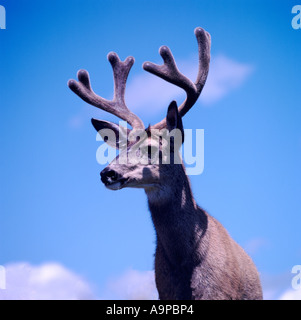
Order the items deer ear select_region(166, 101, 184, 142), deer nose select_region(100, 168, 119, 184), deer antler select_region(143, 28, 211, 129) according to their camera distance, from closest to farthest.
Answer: deer nose select_region(100, 168, 119, 184)
deer ear select_region(166, 101, 184, 142)
deer antler select_region(143, 28, 211, 129)

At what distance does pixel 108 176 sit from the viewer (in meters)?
6.34

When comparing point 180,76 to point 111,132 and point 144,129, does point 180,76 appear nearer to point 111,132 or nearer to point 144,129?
point 144,129

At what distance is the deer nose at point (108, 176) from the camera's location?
20.7 ft

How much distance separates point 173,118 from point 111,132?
3.42ft

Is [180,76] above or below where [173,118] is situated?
above

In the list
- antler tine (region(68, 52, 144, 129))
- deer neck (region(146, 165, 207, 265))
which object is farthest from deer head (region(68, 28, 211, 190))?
deer neck (region(146, 165, 207, 265))

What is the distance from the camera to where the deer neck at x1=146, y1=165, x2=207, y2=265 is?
652 cm

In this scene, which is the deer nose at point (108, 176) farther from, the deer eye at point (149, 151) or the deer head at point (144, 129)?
the deer eye at point (149, 151)

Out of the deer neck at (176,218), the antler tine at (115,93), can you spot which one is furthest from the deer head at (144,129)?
the deer neck at (176,218)

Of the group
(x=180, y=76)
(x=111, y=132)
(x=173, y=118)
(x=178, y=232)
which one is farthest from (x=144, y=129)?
(x=178, y=232)

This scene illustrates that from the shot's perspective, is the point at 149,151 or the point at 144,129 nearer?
the point at 149,151

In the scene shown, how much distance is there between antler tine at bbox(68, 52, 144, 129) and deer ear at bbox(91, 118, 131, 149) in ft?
0.85

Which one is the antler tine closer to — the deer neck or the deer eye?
the deer eye
